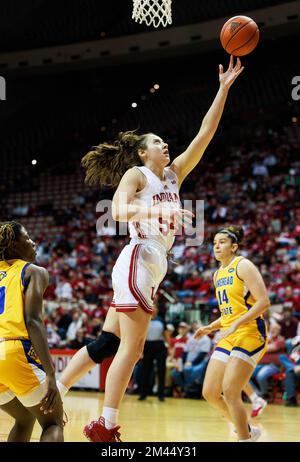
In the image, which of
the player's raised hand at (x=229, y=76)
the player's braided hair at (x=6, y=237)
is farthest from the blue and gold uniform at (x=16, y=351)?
the player's raised hand at (x=229, y=76)

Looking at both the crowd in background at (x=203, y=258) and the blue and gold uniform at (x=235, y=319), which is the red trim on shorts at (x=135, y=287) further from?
the crowd in background at (x=203, y=258)

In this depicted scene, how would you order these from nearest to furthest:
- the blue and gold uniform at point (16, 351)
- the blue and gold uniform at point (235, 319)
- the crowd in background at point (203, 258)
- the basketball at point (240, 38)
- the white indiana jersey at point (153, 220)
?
the blue and gold uniform at point (16, 351)
the white indiana jersey at point (153, 220)
the basketball at point (240, 38)
the blue and gold uniform at point (235, 319)
the crowd in background at point (203, 258)

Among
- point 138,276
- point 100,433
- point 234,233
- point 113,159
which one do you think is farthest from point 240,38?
point 100,433

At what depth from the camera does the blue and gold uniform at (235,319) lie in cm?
588

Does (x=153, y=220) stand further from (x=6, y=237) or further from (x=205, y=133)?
(x=6, y=237)

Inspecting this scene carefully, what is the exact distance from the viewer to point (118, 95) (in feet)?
82.3

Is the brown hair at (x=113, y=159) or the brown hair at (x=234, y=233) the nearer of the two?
the brown hair at (x=113, y=159)

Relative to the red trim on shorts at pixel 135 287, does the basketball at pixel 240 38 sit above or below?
above

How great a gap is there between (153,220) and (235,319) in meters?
1.78

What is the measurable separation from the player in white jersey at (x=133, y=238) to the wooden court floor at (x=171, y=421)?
2.18 metres

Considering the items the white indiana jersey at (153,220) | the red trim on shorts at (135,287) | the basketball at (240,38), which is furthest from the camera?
the basketball at (240,38)

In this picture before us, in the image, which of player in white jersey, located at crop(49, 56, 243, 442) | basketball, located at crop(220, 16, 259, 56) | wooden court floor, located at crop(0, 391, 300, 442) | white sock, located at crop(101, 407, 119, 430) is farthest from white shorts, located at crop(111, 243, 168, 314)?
wooden court floor, located at crop(0, 391, 300, 442)

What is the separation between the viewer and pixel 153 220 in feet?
15.9

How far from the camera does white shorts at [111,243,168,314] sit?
4.68m
